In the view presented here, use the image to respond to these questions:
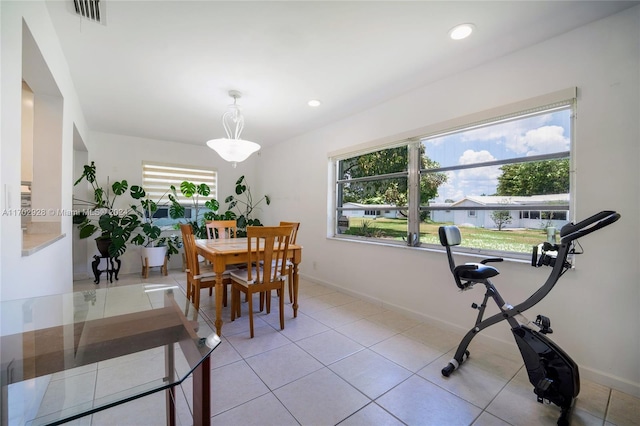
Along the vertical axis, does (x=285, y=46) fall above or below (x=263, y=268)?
above

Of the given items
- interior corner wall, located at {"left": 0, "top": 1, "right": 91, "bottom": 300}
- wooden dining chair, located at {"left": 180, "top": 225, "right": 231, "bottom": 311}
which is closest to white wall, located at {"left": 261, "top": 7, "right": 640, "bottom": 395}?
wooden dining chair, located at {"left": 180, "top": 225, "right": 231, "bottom": 311}

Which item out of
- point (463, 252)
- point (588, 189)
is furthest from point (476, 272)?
point (588, 189)

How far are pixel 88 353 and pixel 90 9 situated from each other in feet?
7.01

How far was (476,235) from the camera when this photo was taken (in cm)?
247

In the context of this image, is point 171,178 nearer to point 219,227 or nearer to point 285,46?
point 219,227

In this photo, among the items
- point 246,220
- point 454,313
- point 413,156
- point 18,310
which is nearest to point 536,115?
point 413,156

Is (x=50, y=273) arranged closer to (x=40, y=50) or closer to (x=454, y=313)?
(x=40, y=50)

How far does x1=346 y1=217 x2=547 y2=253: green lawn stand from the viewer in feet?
7.09

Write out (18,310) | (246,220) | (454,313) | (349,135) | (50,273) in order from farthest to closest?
(246,220) < (349,135) < (454,313) < (50,273) < (18,310)

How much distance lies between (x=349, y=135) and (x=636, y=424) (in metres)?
3.42

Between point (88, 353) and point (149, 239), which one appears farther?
point (149, 239)

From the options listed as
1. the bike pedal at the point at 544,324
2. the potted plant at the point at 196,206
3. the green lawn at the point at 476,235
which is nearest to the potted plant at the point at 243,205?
the potted plant at the point at 196,206

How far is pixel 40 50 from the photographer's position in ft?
5.38

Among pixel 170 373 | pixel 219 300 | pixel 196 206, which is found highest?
pixel 196 206
